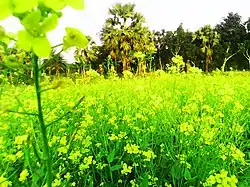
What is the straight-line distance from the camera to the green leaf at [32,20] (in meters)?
0.57

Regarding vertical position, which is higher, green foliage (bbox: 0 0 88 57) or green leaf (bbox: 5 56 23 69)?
green foliage (bbox: 0 0 88 57)

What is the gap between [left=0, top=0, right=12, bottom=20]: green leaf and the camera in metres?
0.56

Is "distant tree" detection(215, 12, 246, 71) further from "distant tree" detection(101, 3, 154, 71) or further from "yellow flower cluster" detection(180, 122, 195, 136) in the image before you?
"yellow flower cluster" detection(180, 122, 195, 136)

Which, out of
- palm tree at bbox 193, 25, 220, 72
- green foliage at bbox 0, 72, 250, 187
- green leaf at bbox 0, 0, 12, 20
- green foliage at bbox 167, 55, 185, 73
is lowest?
green foliage at bbox 0, 72, 250, 187

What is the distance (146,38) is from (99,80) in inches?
1077

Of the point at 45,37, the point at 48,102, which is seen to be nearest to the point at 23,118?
the point at 48,102

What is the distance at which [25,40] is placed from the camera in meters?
0.58

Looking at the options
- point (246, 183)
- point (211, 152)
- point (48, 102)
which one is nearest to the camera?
point (246, 183)

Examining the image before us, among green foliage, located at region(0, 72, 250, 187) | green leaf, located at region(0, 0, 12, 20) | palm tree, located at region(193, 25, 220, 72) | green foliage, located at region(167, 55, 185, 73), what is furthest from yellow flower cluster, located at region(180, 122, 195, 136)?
palm tree, located at region(193, 25, 220, 72)

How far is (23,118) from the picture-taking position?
111 inches

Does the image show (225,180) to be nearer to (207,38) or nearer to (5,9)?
(5,9)

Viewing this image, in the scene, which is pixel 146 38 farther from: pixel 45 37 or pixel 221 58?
pixel 45 37

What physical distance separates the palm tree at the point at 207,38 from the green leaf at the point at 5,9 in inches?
1515

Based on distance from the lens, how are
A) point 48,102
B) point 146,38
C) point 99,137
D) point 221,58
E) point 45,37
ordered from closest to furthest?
point 45,37 → point 99,137 → point 48,102 → point 146,38 → point 221,58
